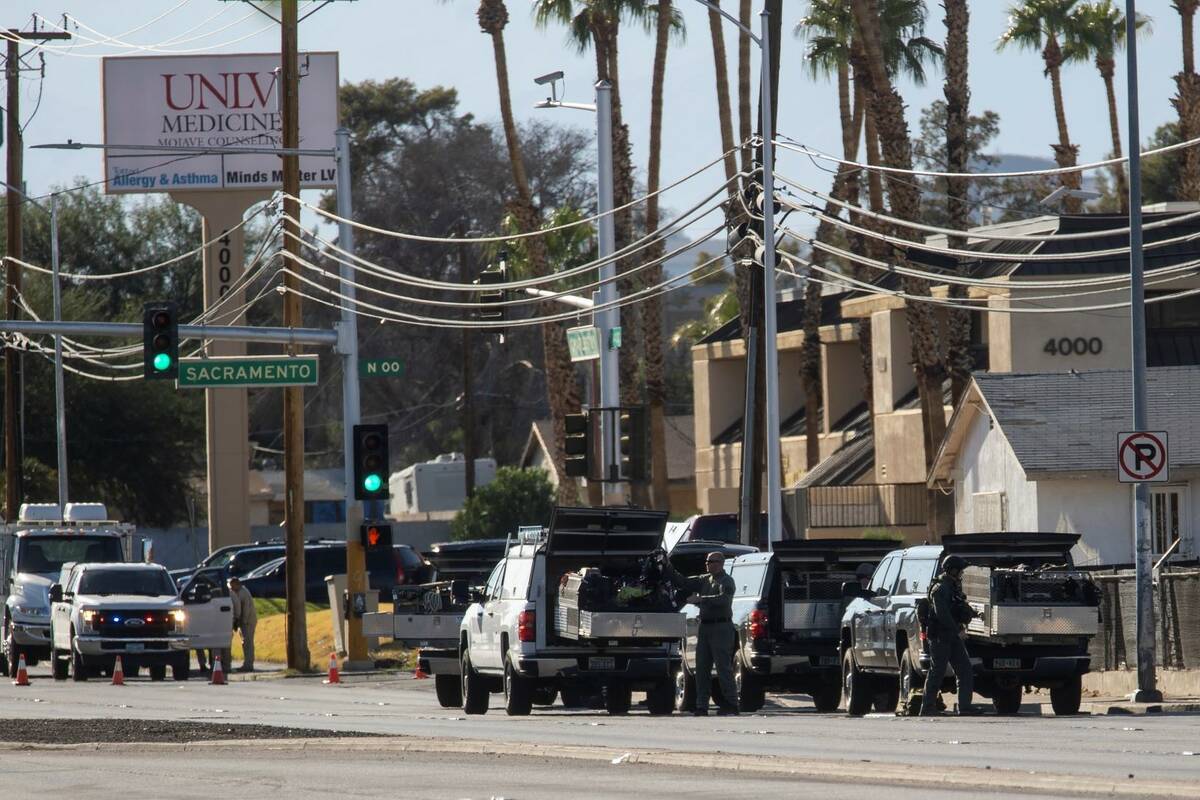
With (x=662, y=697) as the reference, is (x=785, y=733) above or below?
above

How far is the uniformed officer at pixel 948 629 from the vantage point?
71.8ft

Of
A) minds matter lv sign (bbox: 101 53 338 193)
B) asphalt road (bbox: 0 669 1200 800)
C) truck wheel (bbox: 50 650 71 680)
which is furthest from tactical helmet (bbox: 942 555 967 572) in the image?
minds matter lv sign (bbox: 101 53 338 193)

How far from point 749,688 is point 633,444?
19.2ft

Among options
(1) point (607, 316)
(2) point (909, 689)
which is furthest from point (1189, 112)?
(2) point (909, 689)

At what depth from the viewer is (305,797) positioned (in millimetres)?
13961

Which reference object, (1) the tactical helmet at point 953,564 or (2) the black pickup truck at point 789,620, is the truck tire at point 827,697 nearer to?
(2) the black pickup truck at point 789,620

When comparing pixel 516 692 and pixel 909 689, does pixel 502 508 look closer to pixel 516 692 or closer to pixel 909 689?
pixel 516 692

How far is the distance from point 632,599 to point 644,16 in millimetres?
30445

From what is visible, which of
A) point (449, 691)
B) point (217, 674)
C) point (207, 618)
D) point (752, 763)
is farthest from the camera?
point (207, 618)

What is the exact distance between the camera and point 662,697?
24250 mm

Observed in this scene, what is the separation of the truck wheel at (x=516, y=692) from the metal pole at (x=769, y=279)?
26.4 ft

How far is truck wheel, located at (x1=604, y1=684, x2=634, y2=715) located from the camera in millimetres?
24266

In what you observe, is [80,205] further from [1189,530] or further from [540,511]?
[1189,530]

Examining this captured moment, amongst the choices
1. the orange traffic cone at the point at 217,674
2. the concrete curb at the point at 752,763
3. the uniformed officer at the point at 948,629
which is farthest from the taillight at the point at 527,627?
the orange traffic cone at the point at 217,674
